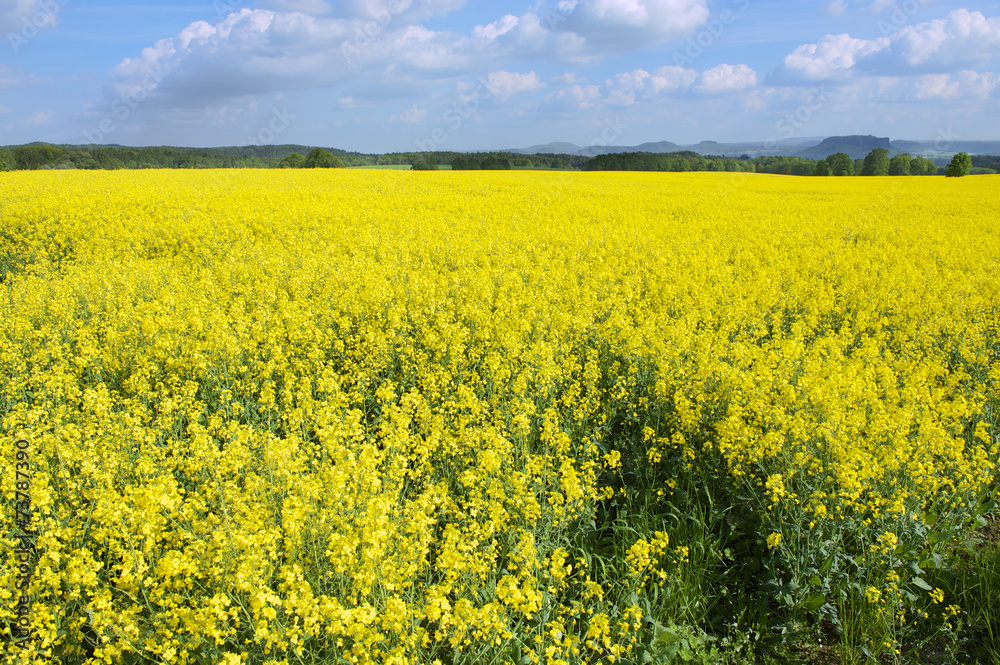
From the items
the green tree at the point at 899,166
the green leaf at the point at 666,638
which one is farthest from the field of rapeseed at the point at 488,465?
the green tree at the point at 899,166

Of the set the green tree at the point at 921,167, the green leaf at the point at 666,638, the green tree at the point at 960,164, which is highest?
the green tree at the point at 921,167

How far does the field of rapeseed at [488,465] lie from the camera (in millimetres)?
2771

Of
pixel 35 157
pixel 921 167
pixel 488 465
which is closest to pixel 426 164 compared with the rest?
pixel 35 157

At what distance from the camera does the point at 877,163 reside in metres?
53.8

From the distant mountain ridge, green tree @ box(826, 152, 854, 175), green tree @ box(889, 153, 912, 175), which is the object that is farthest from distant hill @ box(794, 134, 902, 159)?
green tree @ box(826, 152, 854, 175)

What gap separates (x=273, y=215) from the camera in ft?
49.5

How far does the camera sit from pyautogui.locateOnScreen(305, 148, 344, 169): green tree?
174ft

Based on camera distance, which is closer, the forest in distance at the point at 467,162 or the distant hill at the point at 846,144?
the forest in distance at the point at 467,162

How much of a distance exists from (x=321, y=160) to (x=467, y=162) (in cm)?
1474

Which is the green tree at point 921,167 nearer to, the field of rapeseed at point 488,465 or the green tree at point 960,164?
the green tree at point 960,164

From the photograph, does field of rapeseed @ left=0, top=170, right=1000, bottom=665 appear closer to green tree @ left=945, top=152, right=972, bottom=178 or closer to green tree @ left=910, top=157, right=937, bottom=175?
green tree @ left=945, top=152, right=972, bottom=178

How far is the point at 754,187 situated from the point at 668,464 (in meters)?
29.1

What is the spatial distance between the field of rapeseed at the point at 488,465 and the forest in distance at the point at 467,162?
45818mm

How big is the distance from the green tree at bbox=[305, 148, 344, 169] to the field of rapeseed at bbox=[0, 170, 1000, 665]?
4766cm
